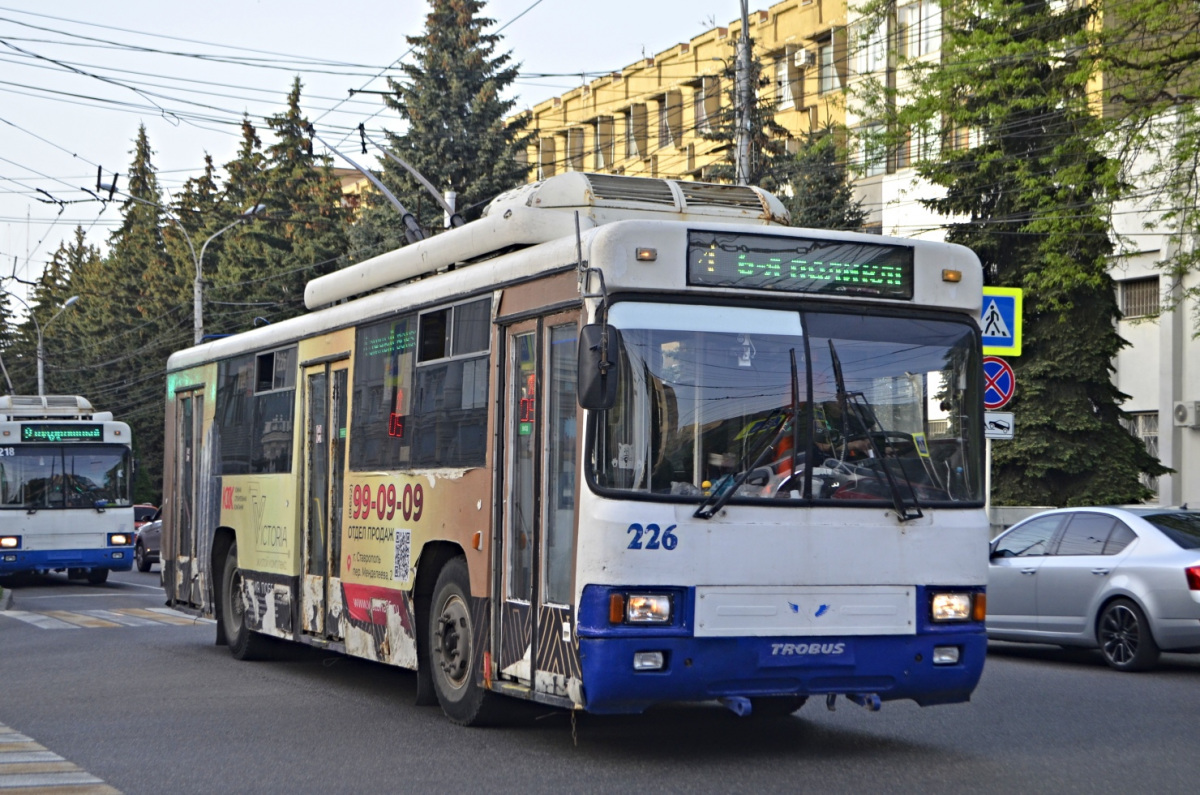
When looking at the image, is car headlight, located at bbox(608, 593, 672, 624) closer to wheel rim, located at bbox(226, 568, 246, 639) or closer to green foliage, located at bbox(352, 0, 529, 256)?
wheel rim, located at bbox(226, 568, 246, 639)

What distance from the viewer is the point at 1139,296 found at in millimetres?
35312

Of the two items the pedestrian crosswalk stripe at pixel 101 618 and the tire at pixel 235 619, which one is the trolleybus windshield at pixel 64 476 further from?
the tire at pixel 235 619

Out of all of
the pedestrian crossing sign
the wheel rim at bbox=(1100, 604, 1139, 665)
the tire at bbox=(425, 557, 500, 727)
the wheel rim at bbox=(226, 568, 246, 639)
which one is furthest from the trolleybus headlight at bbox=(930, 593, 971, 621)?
the pedestrian crossing sign

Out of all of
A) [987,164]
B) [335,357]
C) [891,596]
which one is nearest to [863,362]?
[891,596]

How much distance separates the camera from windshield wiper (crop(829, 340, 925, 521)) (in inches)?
345

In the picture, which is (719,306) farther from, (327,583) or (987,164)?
(987,164)

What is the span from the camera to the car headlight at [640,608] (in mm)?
8297

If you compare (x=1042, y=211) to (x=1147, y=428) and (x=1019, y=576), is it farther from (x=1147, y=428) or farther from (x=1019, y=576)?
(x=1147, y=428)

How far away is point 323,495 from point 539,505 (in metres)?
4.19

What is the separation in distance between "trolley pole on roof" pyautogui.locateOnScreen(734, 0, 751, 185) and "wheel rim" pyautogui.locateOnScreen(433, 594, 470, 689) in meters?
14.5

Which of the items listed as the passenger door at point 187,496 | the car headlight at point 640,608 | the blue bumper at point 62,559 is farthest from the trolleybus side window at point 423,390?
the blue bumper at point 62,559

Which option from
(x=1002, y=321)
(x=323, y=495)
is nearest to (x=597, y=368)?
(x=323, y=495)

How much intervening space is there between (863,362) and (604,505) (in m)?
1.66

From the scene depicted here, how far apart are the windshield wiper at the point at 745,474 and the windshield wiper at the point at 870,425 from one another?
257mm
